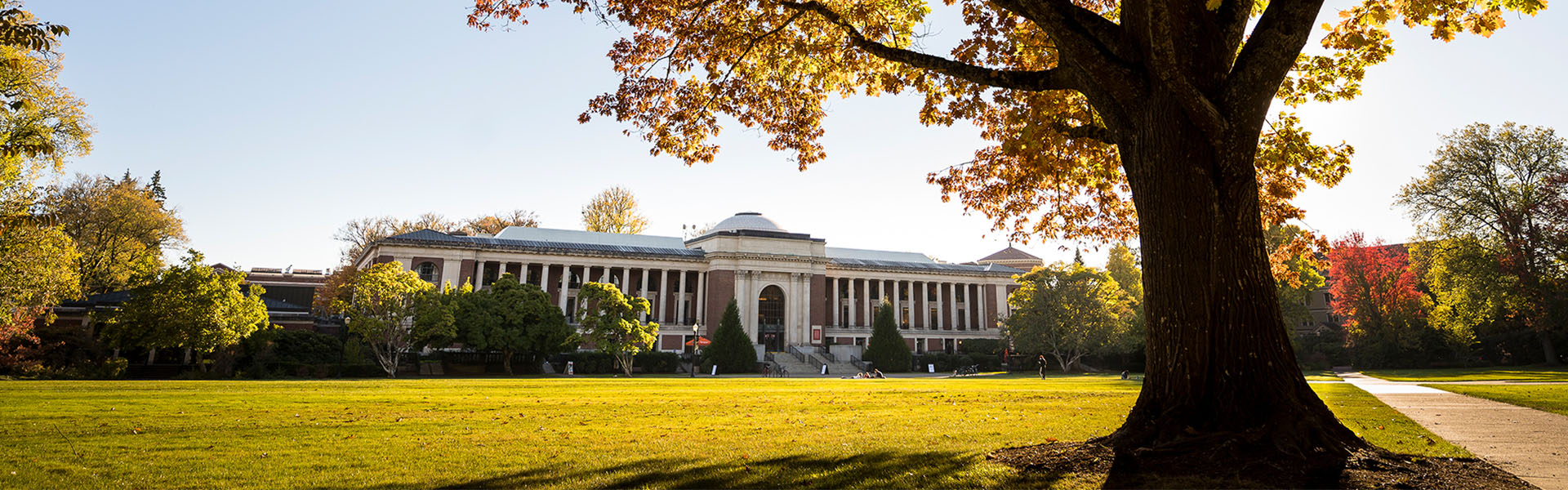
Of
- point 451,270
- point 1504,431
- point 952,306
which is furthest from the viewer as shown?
point 952,306

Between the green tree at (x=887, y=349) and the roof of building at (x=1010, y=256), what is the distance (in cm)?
3974

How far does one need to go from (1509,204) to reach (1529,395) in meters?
33.7

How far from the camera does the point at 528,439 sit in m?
8.18

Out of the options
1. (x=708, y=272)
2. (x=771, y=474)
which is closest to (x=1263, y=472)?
(x=771, y=474)

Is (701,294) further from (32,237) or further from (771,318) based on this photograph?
(32,237)

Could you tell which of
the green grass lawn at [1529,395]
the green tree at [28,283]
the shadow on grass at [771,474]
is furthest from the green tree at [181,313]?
the green grass lawn at [1529,395]

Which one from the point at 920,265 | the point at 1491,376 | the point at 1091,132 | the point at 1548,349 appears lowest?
the point at 1491,376

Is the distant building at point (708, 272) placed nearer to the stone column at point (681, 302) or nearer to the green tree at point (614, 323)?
the stone column at point (681, 302)

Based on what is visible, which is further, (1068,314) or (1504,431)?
(1068,314)

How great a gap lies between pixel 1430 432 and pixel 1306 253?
7.86ft

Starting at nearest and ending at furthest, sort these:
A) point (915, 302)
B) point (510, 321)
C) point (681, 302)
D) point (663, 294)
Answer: point (510, 321) < point (663, 294) < point (681, 302) < point (915, 302)

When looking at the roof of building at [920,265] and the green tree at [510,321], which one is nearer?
the green tree at [510,321]

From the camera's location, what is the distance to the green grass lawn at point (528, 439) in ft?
18.8

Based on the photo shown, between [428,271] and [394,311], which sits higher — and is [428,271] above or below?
above
